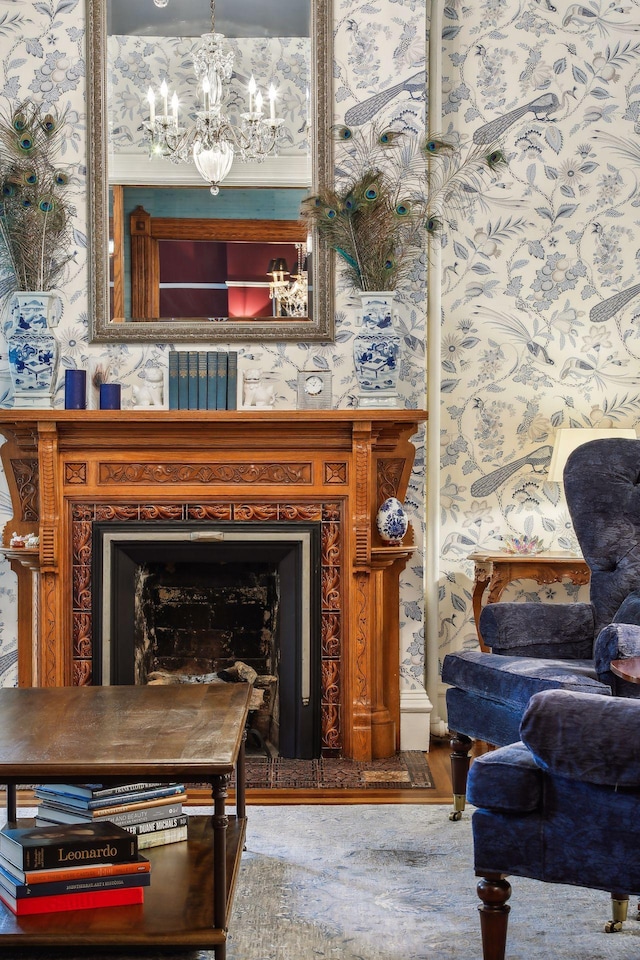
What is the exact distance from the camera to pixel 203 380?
154 inches

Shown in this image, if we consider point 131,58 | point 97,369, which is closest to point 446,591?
point 97,369

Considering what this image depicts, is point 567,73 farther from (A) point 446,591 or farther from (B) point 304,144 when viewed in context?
(A) point 446,591

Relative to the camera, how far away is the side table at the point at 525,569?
13.1ft

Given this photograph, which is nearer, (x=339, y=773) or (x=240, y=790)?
(x=240, y=790)

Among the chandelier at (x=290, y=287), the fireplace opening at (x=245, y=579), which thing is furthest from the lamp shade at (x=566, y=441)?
the chandelier at (x=290, y=287)

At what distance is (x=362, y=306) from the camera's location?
3906 millimetres

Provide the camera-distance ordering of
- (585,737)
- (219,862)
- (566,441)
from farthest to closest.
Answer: (566,441)
(219,862)
(585,737)

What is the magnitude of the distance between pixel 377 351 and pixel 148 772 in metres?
2.19

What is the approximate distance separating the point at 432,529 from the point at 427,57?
1965 mm

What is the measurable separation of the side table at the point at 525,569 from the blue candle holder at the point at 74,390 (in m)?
1.69

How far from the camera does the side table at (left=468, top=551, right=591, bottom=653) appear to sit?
13.1 feet

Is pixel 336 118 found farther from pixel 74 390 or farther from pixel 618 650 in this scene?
pixel 618 650

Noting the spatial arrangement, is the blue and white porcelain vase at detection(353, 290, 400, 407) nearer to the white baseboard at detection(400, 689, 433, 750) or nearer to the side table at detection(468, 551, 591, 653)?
the side table at detection(468, 551, 591, 653)

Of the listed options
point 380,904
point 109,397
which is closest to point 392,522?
point 109,397
